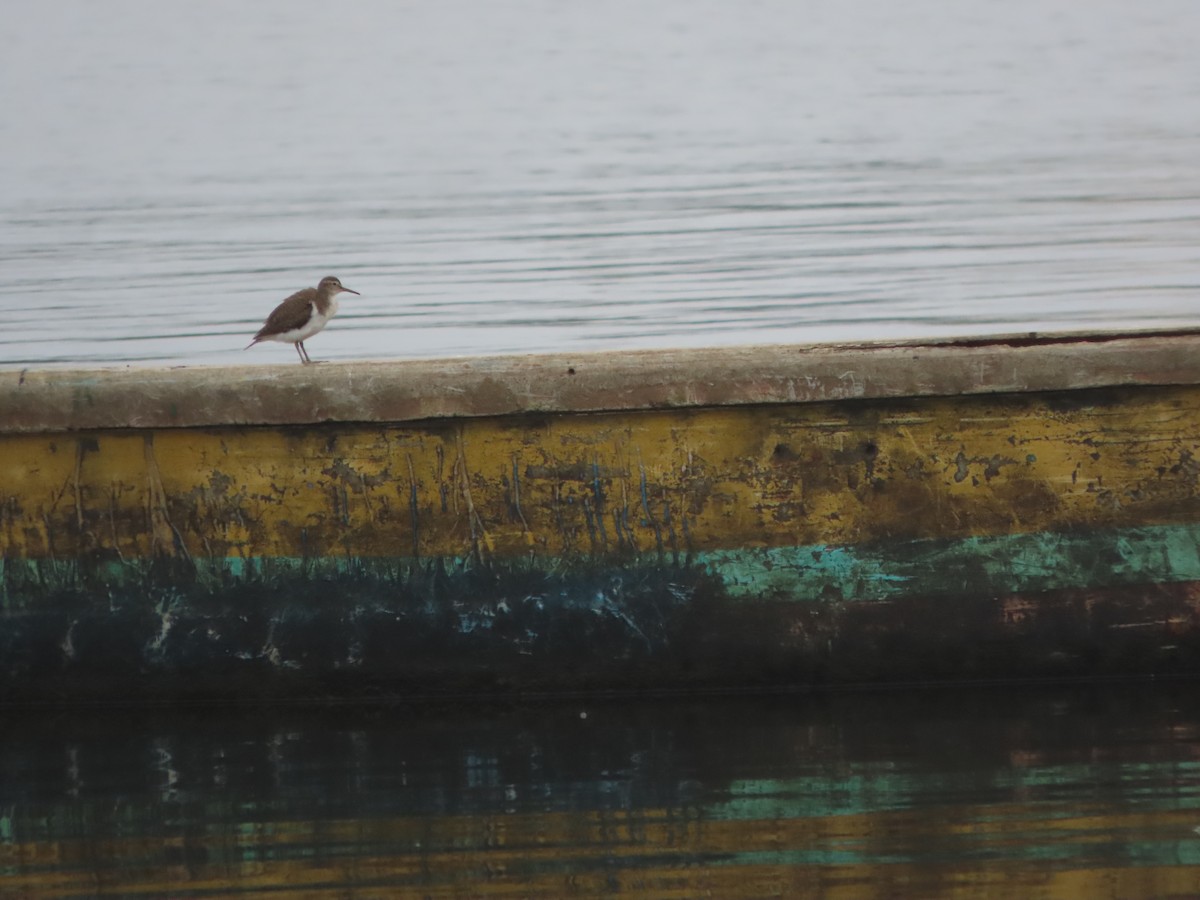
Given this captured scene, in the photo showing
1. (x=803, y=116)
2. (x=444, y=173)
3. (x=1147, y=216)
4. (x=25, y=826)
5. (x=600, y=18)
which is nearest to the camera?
(x=25, y=826)

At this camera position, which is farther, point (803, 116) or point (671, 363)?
point (803, 116)

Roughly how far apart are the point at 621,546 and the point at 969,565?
1.02 meters

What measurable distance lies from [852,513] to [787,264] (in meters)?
11.2

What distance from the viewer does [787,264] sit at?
55.0 feet

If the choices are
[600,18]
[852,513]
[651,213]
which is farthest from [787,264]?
→ [600,18]

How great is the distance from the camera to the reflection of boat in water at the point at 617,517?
223 inches

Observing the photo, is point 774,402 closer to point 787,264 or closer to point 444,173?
point 787,264

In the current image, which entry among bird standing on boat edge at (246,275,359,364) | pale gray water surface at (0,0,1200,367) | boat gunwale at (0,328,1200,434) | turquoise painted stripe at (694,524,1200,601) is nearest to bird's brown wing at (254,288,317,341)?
bird standing on boat edge at (246,275,359,364)

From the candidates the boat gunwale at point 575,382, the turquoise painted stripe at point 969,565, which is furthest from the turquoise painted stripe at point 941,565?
the boat gunwale at point 575,382

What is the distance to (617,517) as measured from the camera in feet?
19.0

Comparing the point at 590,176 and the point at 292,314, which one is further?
the point at 590,176

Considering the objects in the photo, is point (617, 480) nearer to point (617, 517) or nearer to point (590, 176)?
point (617, 517)

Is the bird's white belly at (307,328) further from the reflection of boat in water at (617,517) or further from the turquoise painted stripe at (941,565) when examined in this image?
the turquoise painted stripe at (941,565)

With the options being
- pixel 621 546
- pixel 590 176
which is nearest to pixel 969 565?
pixel 621 546
